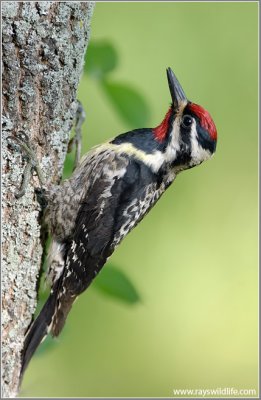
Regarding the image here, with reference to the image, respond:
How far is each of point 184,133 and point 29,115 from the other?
1.02m

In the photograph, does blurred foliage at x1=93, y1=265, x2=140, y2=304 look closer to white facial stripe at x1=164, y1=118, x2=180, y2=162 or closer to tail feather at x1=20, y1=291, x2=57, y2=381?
tail feather at x1=20, y1=291, x2=57, y2=381

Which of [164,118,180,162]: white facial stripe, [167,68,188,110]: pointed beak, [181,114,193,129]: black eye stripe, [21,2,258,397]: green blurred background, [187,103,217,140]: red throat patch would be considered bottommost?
[21,2,258,397]: green blurred background

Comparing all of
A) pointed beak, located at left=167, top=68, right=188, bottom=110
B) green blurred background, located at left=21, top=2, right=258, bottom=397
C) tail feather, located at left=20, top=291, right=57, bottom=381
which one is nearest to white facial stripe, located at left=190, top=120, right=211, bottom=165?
pointed beak, located at left=167, top=68, right=188, bottom=110

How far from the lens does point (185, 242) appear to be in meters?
5.41

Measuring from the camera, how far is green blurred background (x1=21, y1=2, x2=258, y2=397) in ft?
16.2

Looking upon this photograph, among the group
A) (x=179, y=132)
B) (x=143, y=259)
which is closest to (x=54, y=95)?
(x=179, y=132)

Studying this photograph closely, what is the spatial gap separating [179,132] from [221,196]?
2046 millimetres

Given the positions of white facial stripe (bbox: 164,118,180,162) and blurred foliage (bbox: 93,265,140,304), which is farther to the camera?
white facial stripe (bbox: 164,118,180,162)

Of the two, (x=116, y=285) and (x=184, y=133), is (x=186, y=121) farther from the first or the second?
(x=116, y=285)

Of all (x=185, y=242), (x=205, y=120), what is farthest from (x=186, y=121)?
(x=185, y=242)

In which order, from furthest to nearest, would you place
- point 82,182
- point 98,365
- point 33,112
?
point 98,365 < point 82,182 < point 33,112

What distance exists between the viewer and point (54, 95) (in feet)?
9.13

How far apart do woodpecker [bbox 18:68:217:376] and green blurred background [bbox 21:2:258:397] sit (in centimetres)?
147

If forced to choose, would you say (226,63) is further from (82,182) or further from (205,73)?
(82,182)
